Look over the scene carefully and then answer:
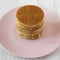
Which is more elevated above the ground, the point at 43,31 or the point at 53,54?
the point at 43,31

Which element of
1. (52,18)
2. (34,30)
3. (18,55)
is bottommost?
(18,55)

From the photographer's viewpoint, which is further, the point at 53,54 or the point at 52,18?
the point at 52,18

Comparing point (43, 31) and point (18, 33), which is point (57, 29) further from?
point (18, 33)

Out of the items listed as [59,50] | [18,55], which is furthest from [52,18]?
[18,55]
